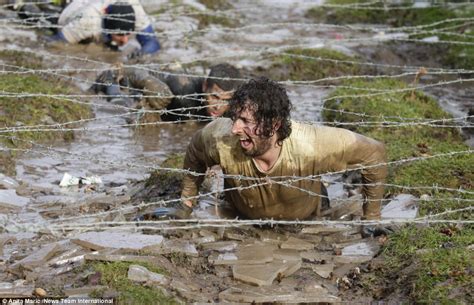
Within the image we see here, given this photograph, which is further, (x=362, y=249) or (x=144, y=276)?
(x=362, y=249)

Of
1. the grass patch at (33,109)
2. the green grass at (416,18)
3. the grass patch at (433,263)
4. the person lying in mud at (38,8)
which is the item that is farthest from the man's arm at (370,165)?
the person lying in mud at (38,8)

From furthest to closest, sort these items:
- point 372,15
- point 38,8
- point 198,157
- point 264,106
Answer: point 372,15, point 38,8, point 198,157, point 264,106

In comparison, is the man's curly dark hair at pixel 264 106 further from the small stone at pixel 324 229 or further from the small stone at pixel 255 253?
the small stone at pixel 324 229

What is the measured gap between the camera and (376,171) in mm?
5391

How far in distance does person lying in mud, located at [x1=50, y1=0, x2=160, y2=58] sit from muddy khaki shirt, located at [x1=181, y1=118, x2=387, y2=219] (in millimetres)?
6177

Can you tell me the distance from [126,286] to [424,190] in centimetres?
261

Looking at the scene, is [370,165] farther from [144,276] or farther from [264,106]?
[144,276]

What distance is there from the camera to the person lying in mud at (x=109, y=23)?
37.2ft

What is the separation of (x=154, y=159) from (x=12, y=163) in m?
1.35

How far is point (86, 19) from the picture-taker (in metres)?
11.6

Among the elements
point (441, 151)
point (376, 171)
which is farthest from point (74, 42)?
point (376, 171)

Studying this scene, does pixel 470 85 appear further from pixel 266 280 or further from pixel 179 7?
pixel 266 280

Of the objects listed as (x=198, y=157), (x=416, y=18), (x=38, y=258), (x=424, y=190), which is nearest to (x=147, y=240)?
(x=38, y=258)

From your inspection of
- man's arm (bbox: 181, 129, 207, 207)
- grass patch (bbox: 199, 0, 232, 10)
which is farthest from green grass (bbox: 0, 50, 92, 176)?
grass patch (bbox: 199, 0, 232, 10)
